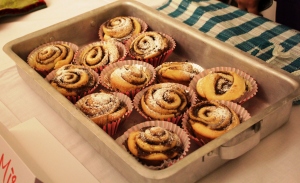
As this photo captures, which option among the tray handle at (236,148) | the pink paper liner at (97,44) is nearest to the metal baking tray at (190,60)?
the tray handle at (236,148)

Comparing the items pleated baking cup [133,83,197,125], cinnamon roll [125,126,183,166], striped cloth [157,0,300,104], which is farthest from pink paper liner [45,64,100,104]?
striped cloth [157,0,300,104]

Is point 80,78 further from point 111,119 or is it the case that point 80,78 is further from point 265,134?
point 265,134

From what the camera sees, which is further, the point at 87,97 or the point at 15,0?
the point at 15,0

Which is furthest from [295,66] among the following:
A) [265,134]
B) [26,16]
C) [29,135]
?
[26,16]

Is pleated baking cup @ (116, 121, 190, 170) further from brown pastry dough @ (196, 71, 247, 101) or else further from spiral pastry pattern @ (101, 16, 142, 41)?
spiral pastry pattern @ (101, 16, 142, 41)

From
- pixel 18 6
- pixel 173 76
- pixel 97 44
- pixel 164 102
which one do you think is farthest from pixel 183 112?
pixel 18 6

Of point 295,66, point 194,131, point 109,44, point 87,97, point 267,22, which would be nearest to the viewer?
point 194,131

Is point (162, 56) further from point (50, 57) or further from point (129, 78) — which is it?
point (50, 57)
